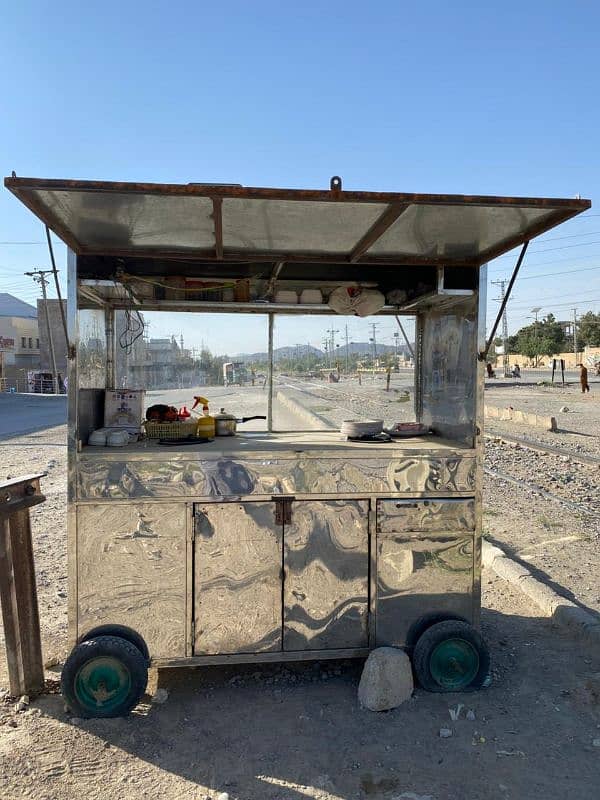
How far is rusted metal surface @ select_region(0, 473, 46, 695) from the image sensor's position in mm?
3414

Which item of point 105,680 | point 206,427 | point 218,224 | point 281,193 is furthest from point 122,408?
point 281,193

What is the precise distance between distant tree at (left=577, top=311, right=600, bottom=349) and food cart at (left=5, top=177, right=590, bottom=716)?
82.4 meters

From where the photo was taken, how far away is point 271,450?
3625 millimetres

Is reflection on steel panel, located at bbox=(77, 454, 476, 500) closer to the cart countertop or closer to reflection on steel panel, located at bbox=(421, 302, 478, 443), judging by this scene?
the cart countertop

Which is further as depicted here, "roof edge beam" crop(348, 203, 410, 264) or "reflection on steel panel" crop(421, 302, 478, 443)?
"reflection on steel panel" crop(421, 302, 478, 443)

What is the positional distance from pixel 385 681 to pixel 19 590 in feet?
7.14

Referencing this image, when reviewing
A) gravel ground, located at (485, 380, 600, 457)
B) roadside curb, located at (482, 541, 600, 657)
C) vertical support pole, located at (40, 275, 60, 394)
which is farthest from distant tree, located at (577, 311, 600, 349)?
roadside curb, located at (482, 541, 600, 657)

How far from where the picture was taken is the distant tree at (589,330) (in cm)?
7756

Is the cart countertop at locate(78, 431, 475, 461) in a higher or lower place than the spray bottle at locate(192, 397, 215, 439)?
lower

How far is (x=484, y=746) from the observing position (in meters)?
3.13

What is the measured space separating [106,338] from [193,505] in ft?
5.82

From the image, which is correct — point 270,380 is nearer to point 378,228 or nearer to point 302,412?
point 302,412

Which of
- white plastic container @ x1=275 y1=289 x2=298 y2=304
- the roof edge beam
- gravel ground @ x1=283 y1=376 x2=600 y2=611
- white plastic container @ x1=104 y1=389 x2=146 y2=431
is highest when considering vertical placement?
the roof edge beam

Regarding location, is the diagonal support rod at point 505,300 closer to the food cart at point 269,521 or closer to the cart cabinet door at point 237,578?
the food cart at point 269,521
